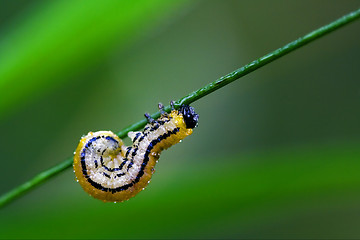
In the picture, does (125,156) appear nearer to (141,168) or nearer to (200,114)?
(141,168)

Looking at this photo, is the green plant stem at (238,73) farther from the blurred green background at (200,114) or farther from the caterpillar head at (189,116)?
the blurred green background at (200,114)

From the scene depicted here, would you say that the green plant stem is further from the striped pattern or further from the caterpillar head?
the caterpillar head

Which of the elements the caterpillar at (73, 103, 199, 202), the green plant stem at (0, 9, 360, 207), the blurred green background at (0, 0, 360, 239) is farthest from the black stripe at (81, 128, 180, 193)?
the green plant stem at (0, 9, 360, 207)

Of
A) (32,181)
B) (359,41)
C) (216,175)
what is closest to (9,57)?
(32,181)

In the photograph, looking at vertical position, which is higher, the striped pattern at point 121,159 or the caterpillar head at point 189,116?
the caterpillar head at point 189,116

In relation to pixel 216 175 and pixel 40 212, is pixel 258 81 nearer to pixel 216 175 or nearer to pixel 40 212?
pixel 216 175

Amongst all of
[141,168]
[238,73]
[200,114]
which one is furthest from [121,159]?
[200,114]

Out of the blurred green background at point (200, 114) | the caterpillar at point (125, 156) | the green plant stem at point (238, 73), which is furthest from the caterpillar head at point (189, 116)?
the green plant stem at point (238, 73)
